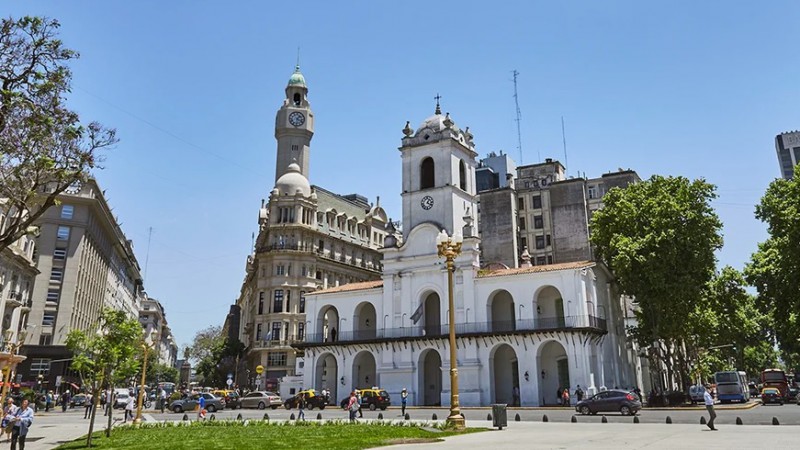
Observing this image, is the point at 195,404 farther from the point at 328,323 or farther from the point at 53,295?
the point at 53,295

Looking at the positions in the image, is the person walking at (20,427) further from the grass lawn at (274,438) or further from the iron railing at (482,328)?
the iron railing at (482,328)

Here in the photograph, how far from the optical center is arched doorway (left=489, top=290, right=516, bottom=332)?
4347 centimetres

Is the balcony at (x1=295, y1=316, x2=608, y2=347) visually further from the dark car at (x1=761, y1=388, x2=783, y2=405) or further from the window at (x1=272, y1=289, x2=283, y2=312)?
the window at (x1=272, y1=289, x2=283, y2=312)

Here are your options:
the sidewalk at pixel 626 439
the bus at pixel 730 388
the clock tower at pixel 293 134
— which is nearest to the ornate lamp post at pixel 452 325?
the sidewalk at pixel 626 439

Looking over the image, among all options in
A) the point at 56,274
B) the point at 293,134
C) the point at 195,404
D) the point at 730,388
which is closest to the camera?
the point at 730,388

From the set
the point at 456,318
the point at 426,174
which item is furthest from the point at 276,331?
the point at 456,318

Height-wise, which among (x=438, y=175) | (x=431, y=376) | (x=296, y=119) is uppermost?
(x=296, y=119)

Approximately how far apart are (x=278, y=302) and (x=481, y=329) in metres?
29.3

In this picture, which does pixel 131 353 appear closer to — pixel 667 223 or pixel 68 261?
pixel 667 223

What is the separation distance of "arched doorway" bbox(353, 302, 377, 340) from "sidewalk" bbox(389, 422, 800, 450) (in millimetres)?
29115

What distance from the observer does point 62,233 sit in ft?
199

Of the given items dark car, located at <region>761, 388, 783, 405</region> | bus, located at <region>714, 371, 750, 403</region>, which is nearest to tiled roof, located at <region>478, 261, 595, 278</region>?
bus, located at <region>714, 371, 750, 403</region>

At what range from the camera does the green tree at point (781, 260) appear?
34.2 metres

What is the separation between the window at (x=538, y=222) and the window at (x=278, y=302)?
30660 millimetres
